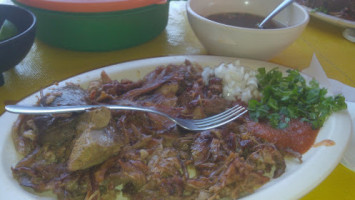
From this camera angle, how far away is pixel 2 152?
1.40m

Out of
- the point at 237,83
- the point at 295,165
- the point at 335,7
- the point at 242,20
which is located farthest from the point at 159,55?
the point at 335,7

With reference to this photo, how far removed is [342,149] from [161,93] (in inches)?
37.8

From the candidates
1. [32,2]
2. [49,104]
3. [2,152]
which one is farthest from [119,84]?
[32,2]

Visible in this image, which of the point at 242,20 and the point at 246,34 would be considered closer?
the point at 246,34

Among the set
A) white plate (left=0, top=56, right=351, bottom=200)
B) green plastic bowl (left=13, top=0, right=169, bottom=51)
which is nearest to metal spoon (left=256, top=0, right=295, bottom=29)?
green plastic bowl (left=13, top=0, right=169, bottom=51)

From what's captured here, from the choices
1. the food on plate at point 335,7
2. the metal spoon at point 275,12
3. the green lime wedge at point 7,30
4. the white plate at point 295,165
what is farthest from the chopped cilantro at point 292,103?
the green lime wedge at point 7,30

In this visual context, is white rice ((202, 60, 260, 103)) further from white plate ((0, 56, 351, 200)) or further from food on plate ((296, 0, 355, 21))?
food on plate ((296, 0, 355, 21))

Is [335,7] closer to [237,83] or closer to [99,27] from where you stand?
[237,83]

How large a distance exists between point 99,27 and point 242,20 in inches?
42.7

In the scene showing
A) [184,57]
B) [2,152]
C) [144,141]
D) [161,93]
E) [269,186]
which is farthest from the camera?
[184,57]

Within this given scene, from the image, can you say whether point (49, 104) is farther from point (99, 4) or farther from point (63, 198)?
point (99, 4)

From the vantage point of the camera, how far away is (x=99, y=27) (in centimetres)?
233

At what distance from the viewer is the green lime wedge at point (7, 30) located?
7.01ft

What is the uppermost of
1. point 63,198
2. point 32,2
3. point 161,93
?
point 32,2
